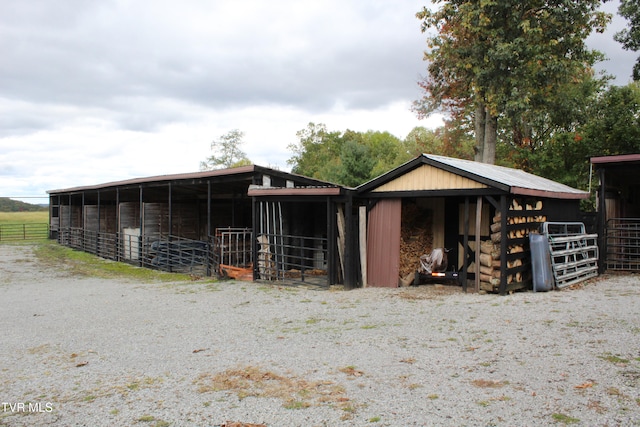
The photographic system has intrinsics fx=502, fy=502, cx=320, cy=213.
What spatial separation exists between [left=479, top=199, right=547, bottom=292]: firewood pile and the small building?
3.65 m

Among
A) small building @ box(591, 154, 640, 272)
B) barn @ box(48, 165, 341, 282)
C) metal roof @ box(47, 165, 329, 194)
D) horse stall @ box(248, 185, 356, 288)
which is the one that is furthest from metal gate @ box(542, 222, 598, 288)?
metal roof @ box(47, 165, 329, 194)

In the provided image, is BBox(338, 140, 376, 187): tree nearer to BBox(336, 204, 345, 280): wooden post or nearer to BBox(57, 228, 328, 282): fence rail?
BBox(57, 228, 328, 282): fence rail

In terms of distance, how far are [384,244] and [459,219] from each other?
1909 mm

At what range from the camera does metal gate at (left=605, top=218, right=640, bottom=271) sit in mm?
12500

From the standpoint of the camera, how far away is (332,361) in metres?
5.57

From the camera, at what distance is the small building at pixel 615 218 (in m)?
12.3

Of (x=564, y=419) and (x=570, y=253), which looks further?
(x=570, y=253)

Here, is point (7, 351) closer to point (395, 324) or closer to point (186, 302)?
point (186, 302)

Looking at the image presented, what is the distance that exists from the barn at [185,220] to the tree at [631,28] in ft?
46.5

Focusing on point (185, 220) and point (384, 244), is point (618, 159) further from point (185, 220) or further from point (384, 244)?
point (185, 220)

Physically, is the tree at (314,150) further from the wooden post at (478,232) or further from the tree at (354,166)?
the wooden post at (478,232)

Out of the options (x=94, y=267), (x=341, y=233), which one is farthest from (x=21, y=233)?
(x=341, y=233)

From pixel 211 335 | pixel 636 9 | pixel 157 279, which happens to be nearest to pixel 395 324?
pixel 211 335

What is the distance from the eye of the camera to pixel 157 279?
14531 mm
